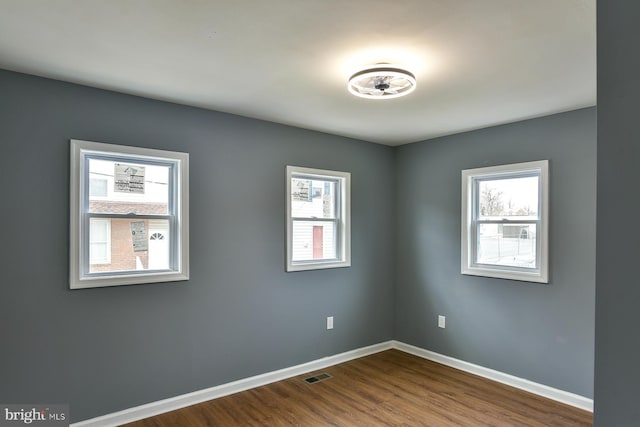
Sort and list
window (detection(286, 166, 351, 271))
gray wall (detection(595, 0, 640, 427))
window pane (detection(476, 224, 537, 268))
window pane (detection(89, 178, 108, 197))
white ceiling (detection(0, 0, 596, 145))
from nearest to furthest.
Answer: gray wall (detection(595, 0, 640, 427)) → white ceiling (detection(0, 0, 596, 145)) → window pane (detection(89, 178, 108, 197)) → window pane (detection(476, 224, 537, 268)) → window (detection(286, 166, 351, 271))

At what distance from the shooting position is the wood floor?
2.96 meters

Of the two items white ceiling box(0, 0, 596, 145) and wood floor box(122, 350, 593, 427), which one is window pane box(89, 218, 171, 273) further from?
wood floor box(122, 350, 593, 427)

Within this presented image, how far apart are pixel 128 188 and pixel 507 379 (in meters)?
3.90

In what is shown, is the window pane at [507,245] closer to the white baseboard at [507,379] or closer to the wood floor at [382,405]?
the white baseboard at [507,379]

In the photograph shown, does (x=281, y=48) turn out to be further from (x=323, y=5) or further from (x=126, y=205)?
(x=126, y=205)

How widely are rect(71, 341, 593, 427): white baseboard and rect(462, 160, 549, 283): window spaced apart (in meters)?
0.99

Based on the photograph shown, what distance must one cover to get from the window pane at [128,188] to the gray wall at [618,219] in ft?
10.1

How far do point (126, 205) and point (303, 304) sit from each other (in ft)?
6.44

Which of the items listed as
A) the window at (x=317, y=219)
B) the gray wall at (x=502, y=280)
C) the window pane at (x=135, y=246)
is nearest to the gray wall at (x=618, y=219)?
the gray wall at (x=502, y=280)

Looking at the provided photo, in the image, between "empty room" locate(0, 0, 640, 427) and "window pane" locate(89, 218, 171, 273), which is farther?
"window pane" locate(89, 218, 171, 273)

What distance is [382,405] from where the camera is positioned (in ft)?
10.6

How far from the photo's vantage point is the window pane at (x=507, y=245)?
3.63 metres

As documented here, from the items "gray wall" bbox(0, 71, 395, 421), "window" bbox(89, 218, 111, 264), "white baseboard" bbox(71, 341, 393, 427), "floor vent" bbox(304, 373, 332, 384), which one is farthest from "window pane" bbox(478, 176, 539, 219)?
"window" bbox(89, 218, 111, 264)

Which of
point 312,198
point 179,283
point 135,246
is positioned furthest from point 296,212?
point 135,246
